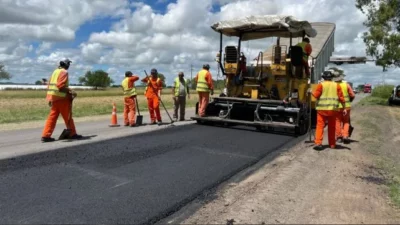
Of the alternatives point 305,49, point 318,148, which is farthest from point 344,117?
point 305,49

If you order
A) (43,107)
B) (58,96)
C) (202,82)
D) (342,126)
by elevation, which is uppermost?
(202,82)

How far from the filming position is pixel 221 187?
5.25 meters

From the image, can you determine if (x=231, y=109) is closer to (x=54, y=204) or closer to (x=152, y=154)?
(x=152, y=154)

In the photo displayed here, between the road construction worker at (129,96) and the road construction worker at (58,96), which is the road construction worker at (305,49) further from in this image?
the road construction worker at (58,96)

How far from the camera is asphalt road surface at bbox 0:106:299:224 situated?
165 inches

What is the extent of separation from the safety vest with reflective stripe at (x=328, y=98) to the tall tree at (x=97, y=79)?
406 feet

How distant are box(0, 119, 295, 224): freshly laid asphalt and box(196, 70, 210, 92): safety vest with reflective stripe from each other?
307 cm

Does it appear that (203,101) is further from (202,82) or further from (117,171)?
(117,171)

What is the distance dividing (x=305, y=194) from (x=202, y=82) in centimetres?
732

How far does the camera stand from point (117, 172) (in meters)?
5.71

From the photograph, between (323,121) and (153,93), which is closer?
(323,121)

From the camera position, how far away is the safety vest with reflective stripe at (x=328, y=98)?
309 inches

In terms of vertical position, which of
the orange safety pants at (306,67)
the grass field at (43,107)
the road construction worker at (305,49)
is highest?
the road construction worker at (305,49)

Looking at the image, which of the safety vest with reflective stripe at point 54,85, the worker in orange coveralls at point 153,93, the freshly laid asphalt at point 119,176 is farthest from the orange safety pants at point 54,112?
the worker in orange coveralls at point 153,93
